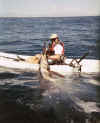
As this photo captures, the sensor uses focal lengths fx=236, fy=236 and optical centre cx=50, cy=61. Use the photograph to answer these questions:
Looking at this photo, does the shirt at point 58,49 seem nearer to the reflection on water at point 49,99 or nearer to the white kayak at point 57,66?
the white kayak at point 57,66

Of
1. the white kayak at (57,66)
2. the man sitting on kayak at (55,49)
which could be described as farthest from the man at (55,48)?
the white kayak at (57,66)

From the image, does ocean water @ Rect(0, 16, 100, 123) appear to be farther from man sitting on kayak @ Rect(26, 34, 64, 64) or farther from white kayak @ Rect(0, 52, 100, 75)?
man sitting on kayak @ Rect(26, 34, 64, 64)

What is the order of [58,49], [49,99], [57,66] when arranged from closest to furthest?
[49,99] < [57,66] < [58,49]

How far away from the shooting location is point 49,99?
4.11 meters

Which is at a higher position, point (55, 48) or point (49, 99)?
point (55, 48)

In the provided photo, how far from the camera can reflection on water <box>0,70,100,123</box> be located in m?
3.54

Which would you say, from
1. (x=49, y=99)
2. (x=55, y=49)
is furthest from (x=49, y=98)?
(x=55, y=49)

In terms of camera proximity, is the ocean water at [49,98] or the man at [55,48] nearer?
the ocean water at [49,98]

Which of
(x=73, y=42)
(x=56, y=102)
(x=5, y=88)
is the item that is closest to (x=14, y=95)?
(x=5, y=88)

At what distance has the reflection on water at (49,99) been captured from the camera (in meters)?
3.54

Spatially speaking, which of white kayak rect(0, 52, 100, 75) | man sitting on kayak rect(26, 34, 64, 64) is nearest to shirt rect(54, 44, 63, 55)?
man sitting on kayak rect(26, 34, 64, 64)

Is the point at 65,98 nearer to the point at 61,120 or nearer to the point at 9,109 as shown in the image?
the point at 61,120

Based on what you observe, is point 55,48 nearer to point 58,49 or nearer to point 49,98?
point 58,49

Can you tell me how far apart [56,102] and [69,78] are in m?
1.09
